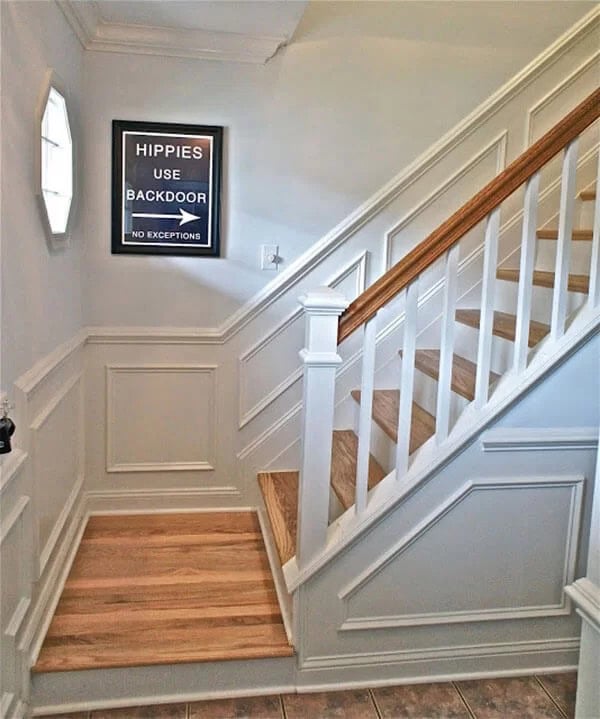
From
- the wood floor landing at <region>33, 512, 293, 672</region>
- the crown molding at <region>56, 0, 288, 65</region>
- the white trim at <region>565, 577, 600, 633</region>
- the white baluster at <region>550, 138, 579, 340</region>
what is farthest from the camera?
the crown molding at <region>56, 0, 288, 65</region>

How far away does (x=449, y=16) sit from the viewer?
293cm

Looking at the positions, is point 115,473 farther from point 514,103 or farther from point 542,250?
point 514,103

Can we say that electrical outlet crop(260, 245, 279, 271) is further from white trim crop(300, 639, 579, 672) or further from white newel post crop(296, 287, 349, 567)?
white trim crop(300, 639, 579, 672)

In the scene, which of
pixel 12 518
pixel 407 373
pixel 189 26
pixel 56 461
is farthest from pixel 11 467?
pixel 189 26

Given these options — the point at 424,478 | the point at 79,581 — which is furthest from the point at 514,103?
the point at 79,581

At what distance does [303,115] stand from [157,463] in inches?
66.8

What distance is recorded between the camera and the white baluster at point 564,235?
6.64 ft

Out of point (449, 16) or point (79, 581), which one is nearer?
point (79, 581)

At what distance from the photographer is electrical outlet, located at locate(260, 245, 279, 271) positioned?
299 centimetres

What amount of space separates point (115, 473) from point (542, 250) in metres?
2.20

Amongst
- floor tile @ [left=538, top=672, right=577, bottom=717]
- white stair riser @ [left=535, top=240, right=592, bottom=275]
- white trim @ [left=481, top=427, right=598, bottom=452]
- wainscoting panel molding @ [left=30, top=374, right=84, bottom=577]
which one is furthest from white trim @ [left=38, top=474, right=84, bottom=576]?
white stair riser @ [left=535, top=240, right=592, bottom=275]

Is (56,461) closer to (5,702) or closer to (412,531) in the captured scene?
(5,702)

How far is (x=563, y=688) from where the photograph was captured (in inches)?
88.4

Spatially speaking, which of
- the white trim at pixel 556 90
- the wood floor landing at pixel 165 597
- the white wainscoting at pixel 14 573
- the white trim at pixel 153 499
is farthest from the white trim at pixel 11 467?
the white trim at pixel 556 90
